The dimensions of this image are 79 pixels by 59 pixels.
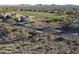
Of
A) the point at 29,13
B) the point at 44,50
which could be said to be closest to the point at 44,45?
Answer: the point at 44,50

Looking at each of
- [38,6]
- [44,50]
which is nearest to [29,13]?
[38,6]

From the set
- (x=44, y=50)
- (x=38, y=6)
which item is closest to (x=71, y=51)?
(x=44, y=50)

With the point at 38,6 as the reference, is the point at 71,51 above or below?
below

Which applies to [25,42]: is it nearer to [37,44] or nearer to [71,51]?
[37,44]

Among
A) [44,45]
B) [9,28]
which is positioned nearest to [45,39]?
[44,45]
